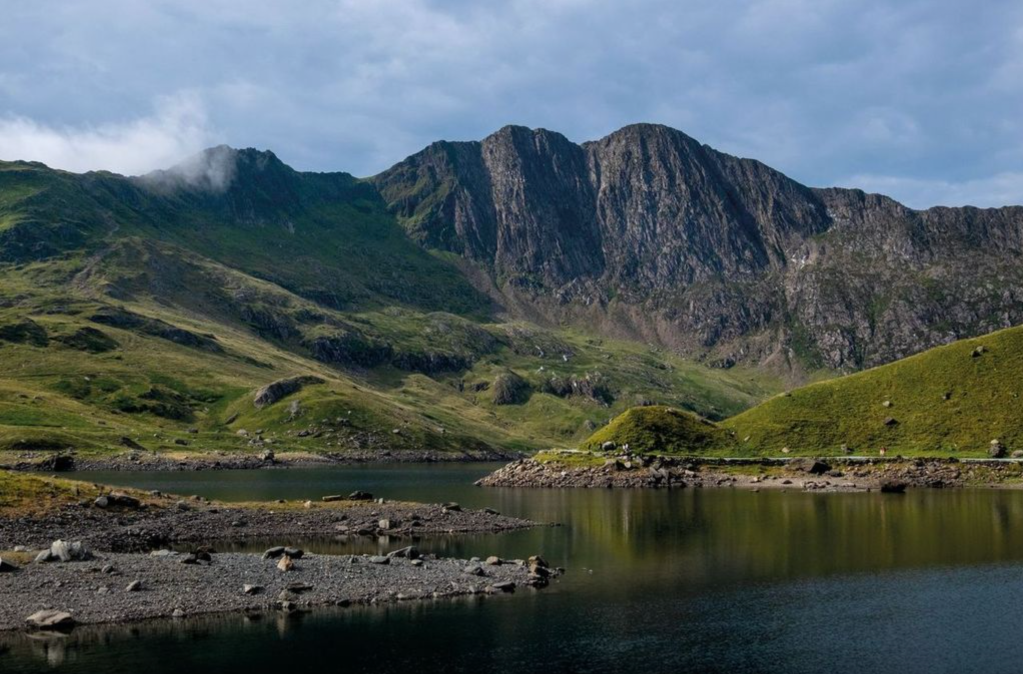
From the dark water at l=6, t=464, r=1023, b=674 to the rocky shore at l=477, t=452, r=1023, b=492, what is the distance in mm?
52709

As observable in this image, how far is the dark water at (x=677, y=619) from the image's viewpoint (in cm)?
4722

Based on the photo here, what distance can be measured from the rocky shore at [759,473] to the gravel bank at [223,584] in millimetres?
99368

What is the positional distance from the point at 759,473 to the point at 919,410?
4226 centimetres

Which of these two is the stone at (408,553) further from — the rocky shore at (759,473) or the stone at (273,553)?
the rocky shore at (759,473)

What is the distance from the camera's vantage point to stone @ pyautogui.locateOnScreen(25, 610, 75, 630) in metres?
51.6

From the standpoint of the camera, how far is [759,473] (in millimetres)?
A: 166500

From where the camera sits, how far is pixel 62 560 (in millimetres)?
64500

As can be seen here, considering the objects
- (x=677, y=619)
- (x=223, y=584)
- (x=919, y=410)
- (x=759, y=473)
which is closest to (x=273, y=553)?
(x=223, y=584)

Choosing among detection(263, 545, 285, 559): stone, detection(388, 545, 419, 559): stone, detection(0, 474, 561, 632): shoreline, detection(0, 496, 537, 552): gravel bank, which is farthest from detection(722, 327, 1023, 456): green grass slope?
detection(263, 545, 285, 559): stone

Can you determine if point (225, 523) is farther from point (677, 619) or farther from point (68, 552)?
point (677, 619)

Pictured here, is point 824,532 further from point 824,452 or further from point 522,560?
point 824,452

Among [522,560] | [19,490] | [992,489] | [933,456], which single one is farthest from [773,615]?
[933,456]

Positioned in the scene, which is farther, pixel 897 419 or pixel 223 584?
pixel 897 419

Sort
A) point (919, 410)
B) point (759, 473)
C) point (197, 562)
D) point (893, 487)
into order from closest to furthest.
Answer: point (197, 562)
point (893, 487)
point (759, 473)
point (919, 410)
